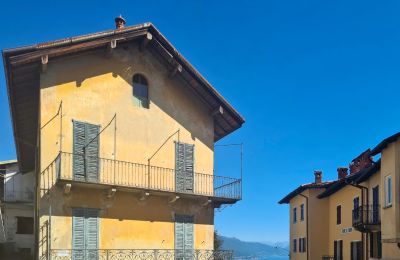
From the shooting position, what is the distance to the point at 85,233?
19.2 meters

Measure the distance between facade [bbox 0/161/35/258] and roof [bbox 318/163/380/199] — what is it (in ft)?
63.9

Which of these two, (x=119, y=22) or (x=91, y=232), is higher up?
(x=119, y=22)

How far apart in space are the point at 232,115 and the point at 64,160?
903cm

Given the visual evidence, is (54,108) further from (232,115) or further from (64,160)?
(232,115)

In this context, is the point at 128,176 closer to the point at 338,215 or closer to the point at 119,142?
the point at 119,142

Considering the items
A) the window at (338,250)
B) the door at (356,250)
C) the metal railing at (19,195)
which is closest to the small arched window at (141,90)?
the metal railing at (19,195)

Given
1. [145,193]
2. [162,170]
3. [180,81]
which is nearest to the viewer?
[145,193]

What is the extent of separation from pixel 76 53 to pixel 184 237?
9753 millimetres

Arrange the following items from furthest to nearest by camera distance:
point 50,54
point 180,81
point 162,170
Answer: point 180,81 → point 162,170 → point 50,54

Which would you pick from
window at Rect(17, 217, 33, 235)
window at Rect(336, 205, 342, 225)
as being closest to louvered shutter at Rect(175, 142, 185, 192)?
window at Rect(17, 217, 33, 235)

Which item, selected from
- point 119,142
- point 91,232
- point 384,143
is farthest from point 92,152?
point 384,143

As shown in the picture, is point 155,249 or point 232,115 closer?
point 155,249

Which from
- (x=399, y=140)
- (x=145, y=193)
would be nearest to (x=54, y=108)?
(x=145, y=193)

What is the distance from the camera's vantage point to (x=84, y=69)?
806 inches
